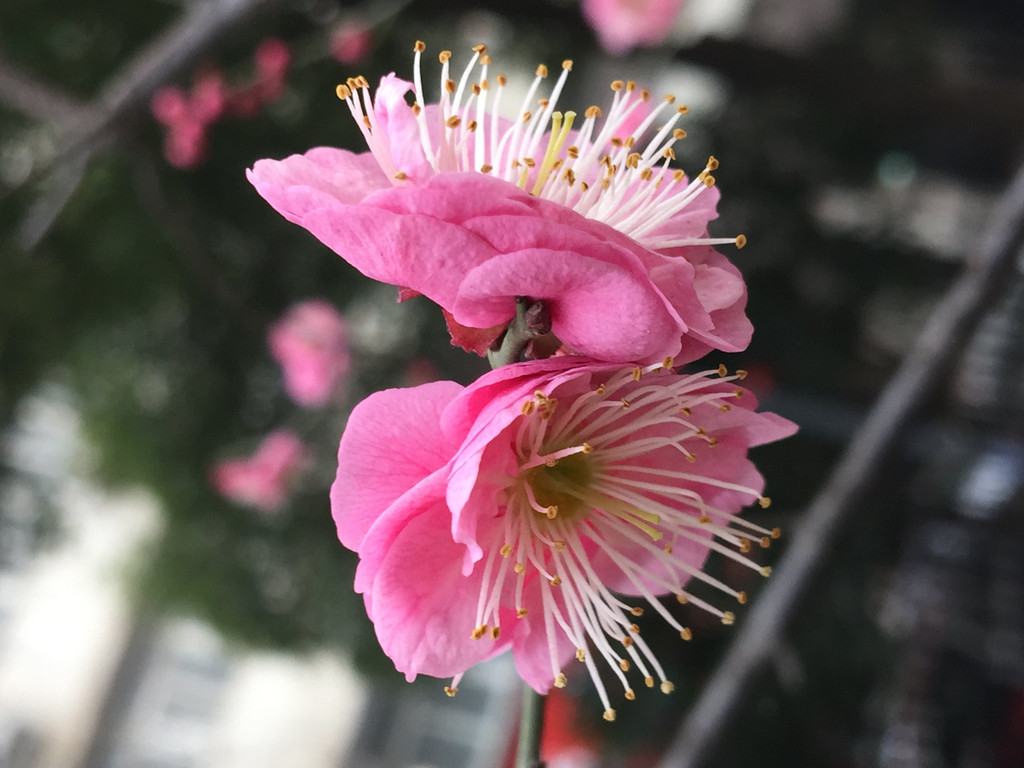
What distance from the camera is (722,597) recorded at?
Answer: 91 cm

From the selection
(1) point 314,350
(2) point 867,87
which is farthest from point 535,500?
(2) point 867,87

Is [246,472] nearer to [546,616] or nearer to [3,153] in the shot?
[3,153]

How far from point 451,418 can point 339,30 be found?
923 millimetres

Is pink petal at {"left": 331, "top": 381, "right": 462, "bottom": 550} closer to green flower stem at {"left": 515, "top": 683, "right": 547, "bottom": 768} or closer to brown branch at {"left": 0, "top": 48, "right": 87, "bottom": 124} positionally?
green flower stem at {"left": 515, "top": 683, "right": 547, "bottom": 768}

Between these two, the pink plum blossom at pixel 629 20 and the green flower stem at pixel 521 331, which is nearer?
the green flower stem at pixel 521 331

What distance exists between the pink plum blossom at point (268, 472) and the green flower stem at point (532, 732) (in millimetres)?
942

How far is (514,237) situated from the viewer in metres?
0.18

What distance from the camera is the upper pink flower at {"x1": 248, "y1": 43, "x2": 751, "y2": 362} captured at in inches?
6.9

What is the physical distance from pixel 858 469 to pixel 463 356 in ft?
1.28

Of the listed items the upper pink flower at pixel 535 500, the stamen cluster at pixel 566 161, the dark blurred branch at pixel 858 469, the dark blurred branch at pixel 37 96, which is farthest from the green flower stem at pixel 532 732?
the dark blurred branch at pixel 37 96

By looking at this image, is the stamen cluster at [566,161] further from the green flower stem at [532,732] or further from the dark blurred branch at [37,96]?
the dark blurred branch at [37,96]

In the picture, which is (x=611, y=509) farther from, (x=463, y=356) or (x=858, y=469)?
(x=463, y=356)

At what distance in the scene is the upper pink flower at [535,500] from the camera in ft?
0.65

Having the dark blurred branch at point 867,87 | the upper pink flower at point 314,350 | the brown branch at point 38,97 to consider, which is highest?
the dark blurred branch at point 867,87
